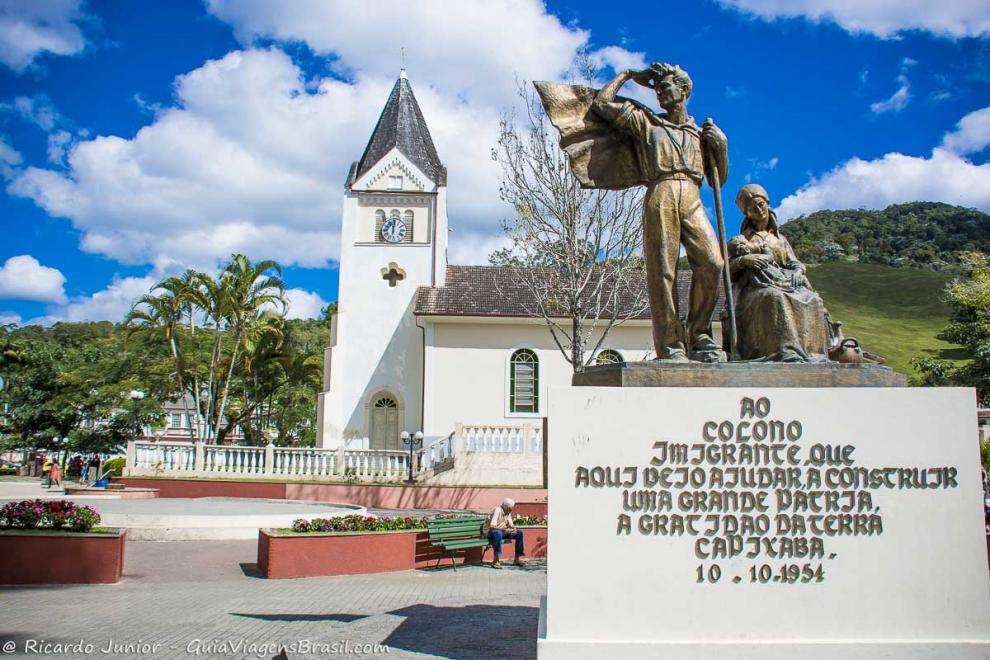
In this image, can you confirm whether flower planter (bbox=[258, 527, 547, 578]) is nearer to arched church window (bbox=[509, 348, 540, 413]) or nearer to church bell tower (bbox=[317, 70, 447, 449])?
arched church window (bbox=[509, 348, 540, 413])

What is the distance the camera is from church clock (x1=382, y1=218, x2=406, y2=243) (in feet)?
103

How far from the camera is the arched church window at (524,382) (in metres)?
29.3

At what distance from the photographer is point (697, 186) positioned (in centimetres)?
588

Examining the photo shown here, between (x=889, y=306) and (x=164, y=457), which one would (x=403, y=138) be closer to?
(x=164, y=457)

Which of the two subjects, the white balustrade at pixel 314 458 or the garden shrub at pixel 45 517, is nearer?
the garden shrub at pixel 45 517

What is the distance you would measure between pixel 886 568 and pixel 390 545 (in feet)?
26.9

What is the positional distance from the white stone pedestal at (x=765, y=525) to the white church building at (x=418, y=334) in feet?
74.9

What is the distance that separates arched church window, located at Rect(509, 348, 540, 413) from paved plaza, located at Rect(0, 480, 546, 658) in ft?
56.6

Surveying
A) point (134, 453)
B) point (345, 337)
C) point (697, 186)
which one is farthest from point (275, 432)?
point (697, 186)

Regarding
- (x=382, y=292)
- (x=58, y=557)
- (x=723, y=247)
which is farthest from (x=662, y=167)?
(x=382, y=292)

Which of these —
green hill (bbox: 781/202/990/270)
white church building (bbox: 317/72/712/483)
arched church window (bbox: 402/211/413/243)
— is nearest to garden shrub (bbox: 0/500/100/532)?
white church building (bbox: 317/72/712/483)

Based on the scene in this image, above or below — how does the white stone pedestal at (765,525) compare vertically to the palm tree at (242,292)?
below

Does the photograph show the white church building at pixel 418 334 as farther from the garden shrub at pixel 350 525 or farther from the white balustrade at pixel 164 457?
the garden shrub at pixel 350 525

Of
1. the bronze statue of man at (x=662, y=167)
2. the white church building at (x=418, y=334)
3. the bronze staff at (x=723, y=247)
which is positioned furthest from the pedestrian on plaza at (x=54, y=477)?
the bronze staff at (x=723, y=247)
